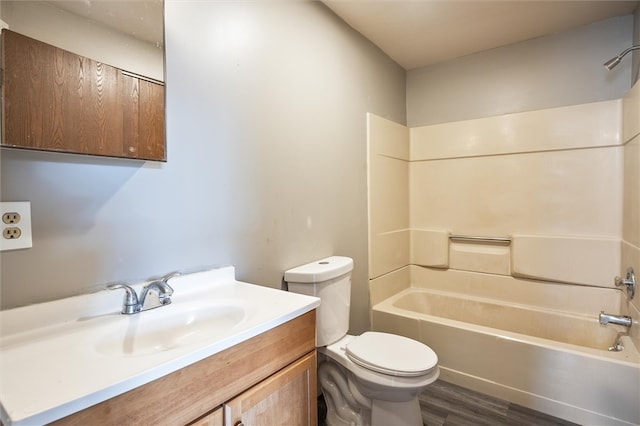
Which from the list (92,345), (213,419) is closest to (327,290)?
(213,419)

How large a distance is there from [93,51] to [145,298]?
2.61ft

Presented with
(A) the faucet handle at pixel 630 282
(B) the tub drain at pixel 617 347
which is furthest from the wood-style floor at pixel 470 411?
(A) the faucet handle at pixel 630 282

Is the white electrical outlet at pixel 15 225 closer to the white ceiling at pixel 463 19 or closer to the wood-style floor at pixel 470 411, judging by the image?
the wood-style floor at pixel 470 411

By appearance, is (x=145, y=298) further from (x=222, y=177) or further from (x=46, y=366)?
(x=222, y=177)

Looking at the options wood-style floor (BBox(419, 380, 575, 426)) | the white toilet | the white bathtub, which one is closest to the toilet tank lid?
the white toilet

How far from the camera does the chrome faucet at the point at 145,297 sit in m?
0.98

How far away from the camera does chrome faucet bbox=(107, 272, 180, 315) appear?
98 cm

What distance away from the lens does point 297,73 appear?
1722mm

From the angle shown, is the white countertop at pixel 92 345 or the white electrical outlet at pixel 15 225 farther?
the white electrical outlet at pixel 15 225

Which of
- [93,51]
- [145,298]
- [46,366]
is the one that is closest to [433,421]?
[145,298]

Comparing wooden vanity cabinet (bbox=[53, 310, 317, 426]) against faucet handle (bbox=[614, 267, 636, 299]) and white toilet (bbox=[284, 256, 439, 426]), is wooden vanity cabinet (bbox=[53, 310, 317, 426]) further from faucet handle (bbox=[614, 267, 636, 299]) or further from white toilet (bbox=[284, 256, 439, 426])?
faucet handle (bbox=[614, 267, 636, 299])

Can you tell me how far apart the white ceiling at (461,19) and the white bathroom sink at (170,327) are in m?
1.88

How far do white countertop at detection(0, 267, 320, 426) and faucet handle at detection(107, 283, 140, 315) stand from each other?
0.06 feet

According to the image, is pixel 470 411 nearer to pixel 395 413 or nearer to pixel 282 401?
pixel 395 413
